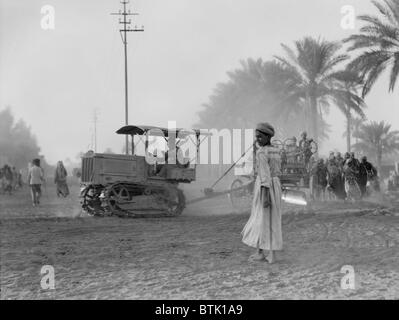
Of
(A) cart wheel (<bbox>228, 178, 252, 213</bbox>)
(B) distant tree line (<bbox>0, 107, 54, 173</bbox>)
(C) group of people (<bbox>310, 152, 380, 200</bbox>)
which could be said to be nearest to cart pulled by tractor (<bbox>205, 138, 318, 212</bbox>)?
(A) cart wheel (<bbox>228, 178, 252, 213</bbox>)

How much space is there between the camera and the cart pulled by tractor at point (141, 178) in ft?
42.1

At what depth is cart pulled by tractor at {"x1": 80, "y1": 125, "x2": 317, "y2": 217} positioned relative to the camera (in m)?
12.8

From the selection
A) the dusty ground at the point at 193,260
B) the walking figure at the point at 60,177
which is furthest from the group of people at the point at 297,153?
the walking figure at the point at 60,177

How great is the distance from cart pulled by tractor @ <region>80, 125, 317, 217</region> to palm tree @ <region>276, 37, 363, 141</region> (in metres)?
11.4

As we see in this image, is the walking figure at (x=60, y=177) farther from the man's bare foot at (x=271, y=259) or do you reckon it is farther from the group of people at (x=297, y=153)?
the man's bare foot at (x=271, y=259)

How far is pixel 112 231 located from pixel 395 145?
39317 millimetres

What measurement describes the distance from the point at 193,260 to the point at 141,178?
6.68 metres

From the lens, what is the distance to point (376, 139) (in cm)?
4091

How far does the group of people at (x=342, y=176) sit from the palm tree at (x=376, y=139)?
76.6ft

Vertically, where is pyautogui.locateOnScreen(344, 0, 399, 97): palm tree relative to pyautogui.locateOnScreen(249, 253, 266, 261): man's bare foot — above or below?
above

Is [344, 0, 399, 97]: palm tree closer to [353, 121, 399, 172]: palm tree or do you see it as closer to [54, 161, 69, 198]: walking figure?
[54, 161, 69, 198]: walking figure
